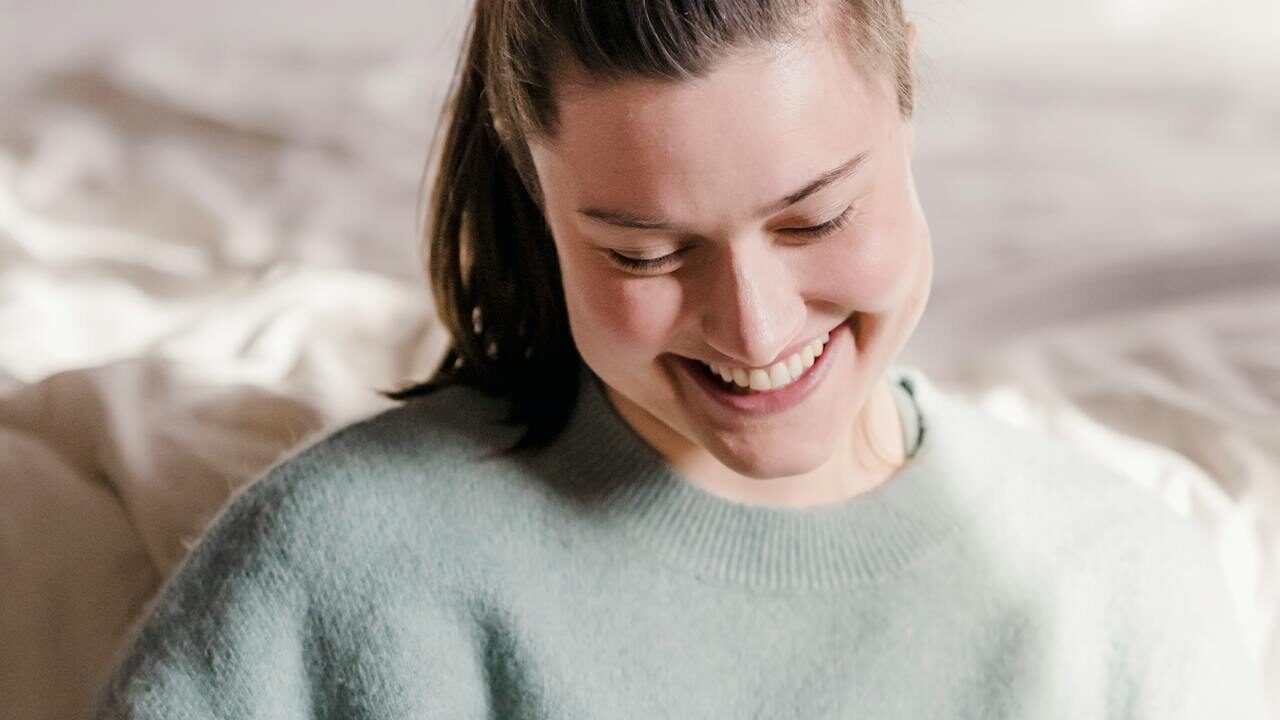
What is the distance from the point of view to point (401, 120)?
190 cm

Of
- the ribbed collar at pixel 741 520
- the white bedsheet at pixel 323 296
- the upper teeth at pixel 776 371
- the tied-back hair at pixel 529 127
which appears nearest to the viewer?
the tied-back hair at pixel 529 127

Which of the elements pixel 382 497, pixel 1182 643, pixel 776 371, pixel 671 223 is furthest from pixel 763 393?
pixel 1182 643

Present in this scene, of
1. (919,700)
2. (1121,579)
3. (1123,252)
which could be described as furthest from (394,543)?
(1123,252)

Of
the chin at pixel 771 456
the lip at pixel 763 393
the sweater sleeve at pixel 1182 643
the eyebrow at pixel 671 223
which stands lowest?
the sweater sleeve at pixel 1182 643

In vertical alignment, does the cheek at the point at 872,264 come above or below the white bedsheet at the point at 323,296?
above

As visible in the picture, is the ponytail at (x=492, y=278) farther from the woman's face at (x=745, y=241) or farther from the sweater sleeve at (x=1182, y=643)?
the sweater sleeve at (x=1182, y=643)

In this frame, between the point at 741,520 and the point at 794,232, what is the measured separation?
0.26m

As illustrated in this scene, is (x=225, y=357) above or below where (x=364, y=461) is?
below

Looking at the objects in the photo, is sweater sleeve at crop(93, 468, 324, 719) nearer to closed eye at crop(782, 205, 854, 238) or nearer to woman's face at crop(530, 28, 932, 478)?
woman's face at crop(530, 28, 932, 478)

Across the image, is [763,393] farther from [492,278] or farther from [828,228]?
[492,278]

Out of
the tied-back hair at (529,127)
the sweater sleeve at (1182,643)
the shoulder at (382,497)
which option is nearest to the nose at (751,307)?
the tied-back hair at (529,127)

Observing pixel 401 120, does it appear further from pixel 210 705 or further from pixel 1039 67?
pixel 210 705

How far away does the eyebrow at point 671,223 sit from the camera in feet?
2.65

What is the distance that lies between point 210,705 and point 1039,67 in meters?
1.46
